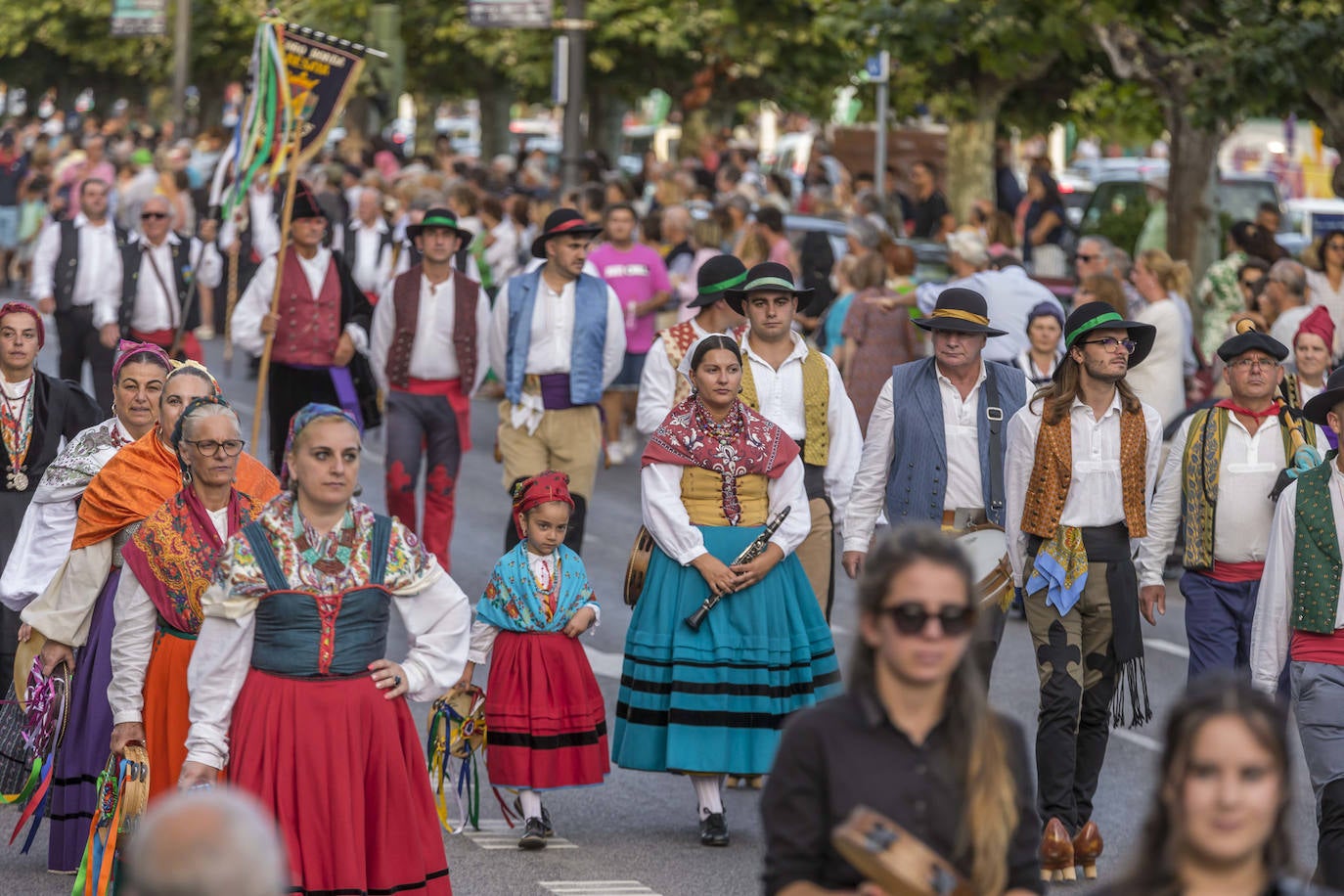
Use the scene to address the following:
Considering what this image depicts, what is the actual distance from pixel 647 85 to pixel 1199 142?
16.5 metres

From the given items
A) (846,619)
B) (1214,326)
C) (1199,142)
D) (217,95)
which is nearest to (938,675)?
(846,619)

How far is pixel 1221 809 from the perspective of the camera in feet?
12.4

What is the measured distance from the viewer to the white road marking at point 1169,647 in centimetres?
1199

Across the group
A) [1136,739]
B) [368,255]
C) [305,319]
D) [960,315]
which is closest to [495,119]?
[368,255]

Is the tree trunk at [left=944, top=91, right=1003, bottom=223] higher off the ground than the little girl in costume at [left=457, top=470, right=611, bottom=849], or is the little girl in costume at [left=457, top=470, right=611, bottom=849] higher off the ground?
the tree trunk at [left=944, top=91, right=1003, bottom=223]

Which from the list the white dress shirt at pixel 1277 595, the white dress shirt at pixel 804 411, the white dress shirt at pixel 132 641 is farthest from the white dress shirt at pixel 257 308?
the white dress shirt at pixel 1277 595

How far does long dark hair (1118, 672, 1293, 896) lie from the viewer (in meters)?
3.84

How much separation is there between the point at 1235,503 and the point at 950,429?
102 centimetres

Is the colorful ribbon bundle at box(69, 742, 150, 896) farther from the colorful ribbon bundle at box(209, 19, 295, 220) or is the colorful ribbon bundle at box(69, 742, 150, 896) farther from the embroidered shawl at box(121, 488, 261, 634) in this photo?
the colorful ribbon bundle at box(209, 19, 295, 220)

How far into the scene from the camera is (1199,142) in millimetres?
20781

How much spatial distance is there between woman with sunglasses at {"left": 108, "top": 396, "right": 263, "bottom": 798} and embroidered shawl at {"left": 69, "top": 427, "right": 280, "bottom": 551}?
0.35 meters

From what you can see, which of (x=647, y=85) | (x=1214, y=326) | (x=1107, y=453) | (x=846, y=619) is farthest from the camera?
(x=647, y=85)

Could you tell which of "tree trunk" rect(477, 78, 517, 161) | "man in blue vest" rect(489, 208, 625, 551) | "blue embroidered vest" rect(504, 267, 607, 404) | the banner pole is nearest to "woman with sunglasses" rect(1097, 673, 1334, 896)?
"man in blue vest" rect(489, 208, 625, 551)

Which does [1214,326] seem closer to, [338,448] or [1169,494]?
[1169,494]
